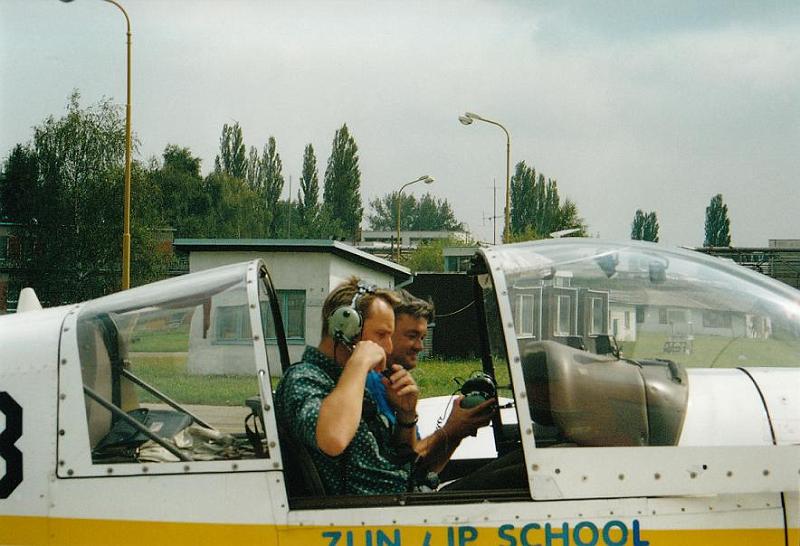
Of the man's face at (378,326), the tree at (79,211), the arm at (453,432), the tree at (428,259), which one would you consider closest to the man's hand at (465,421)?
the arm at (453,432)

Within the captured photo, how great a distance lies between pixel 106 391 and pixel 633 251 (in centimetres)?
189

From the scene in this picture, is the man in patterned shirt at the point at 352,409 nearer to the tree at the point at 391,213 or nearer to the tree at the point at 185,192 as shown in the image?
the tree at the point at 185,192

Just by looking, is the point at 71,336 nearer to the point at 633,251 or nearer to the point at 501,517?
the point at 501,517

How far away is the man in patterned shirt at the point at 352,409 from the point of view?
2451 millimetres

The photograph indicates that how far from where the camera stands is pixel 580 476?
2434 mm

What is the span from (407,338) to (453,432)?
20.0 inches

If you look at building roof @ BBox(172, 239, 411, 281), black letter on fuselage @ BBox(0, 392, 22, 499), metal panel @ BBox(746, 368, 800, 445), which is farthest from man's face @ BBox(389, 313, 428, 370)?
building roof @ BBox(172, 239, 411, 281)

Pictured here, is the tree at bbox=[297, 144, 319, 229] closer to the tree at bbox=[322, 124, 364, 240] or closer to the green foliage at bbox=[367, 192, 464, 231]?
the tree at bbox=[322, 124, 364, 240]

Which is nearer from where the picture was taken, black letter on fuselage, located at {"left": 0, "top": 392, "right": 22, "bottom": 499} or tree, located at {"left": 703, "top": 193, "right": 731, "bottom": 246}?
black letter on fuselage, located at {"left": 0, "top": 392, "right": 22, "bottom": 499}

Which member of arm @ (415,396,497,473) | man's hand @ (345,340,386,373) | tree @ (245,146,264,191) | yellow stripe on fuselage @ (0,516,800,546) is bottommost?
yellow stripe on fuselage @ (0,516,800,546)

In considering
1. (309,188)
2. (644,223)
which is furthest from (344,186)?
(644,223)

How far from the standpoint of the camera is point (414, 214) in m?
112

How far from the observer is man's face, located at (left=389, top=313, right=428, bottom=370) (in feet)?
11.9

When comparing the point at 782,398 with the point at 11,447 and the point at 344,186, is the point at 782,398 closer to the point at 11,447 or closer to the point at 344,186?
the point at 11,447
